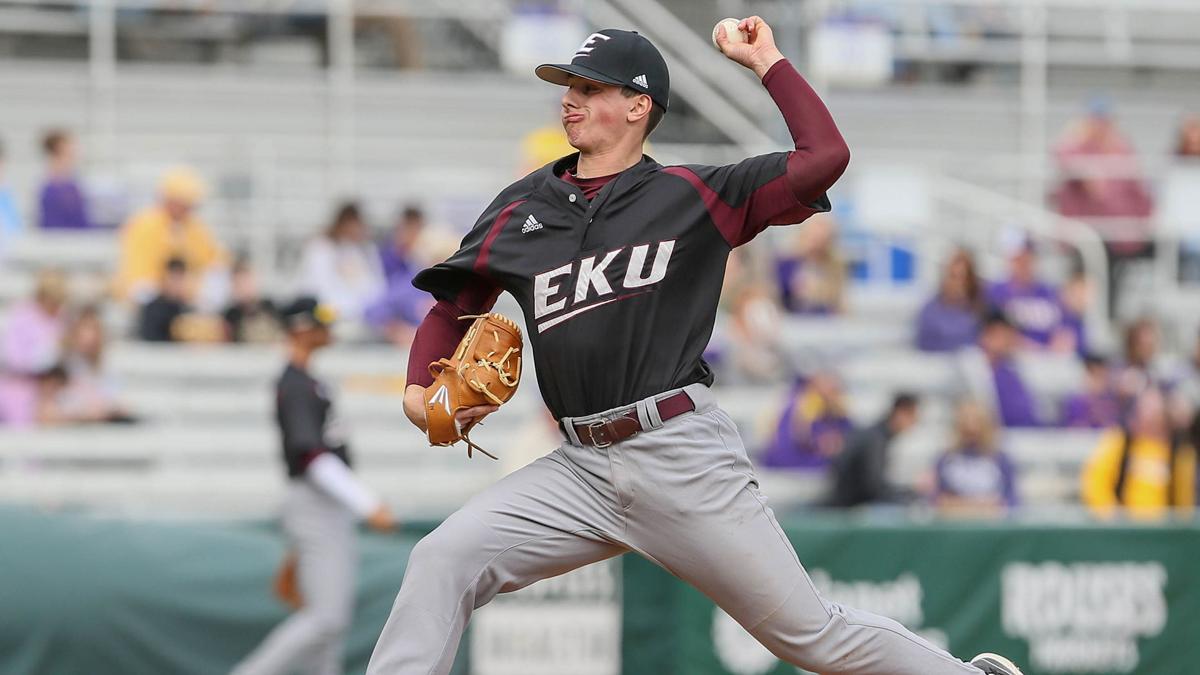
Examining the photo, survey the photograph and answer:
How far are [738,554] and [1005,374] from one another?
7.49 metres

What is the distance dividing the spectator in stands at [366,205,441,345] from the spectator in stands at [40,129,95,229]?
7.02 feet

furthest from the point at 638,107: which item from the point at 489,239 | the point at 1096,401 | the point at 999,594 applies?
the point at 1096,401

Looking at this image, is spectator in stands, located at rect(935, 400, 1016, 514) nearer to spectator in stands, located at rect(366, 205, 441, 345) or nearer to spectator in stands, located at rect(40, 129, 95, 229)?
spectator in stands, located at rect(366, 205, 441, 345)

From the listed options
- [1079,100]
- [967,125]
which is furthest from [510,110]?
[1079,100]

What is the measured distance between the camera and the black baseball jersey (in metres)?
8.61

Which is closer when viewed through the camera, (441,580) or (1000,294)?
(441,580)

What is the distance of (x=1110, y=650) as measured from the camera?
9.58 m

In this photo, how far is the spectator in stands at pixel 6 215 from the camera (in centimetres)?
1213

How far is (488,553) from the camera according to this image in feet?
15.1

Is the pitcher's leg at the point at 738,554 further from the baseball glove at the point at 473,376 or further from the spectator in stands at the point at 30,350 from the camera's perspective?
the spectator in stands at the point at 30,350

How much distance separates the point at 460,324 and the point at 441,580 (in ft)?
2.55

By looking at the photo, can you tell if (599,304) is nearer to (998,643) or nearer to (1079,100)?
(998,643)

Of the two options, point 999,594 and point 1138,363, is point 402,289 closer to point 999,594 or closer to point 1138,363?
point 999,594

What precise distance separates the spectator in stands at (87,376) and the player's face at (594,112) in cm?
660
